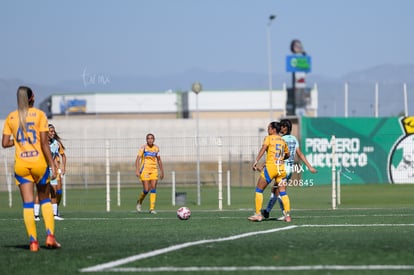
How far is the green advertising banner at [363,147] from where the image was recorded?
40.0 m

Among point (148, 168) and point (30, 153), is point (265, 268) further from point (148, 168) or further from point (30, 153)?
point (148, 168)

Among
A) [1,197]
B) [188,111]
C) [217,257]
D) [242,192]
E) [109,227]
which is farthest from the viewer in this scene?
[188,111]

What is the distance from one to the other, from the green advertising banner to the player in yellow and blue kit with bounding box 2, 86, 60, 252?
90.7 ft

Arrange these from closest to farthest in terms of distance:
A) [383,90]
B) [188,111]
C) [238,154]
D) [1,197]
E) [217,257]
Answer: [217,257] < [1,197] < [238,154] < [383,90] < [188,111]

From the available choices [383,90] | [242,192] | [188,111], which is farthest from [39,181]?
[188,111]

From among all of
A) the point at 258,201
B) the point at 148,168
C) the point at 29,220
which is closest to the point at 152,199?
the point at 148,168

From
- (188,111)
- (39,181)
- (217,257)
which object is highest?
(188,111)

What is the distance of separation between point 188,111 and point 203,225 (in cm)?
8623

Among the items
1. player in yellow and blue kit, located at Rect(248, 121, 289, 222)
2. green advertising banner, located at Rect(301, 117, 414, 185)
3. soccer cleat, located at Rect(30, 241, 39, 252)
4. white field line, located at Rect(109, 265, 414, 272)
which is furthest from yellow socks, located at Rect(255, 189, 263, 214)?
green advertising banner, located at Rect(301, 117, 414, 185)

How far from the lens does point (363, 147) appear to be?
41438 millimetres

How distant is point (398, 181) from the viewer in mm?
39812

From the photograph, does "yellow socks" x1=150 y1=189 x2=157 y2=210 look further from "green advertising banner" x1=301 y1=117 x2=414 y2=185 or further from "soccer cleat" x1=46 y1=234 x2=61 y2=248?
"green advertising banner" x1=301 y1=117 x2=414 y2=185

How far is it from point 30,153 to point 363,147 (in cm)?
3057

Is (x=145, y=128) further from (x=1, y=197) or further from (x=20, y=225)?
(x=20, y=225)
